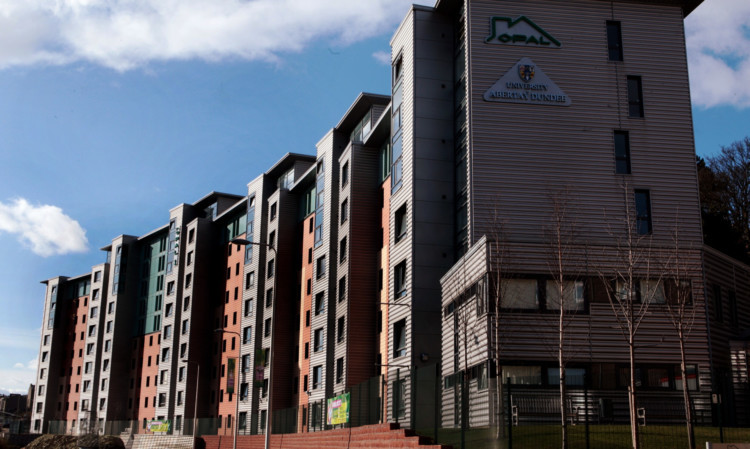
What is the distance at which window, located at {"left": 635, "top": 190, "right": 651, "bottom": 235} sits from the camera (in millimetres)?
40125

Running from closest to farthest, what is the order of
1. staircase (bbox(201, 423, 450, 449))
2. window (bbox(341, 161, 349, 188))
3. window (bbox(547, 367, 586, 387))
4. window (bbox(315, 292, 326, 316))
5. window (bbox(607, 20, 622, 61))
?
staircase (bbox(201, 423, 450, 449)) < window (bbox(547, 367, 586, 387)) < window (bbox(607, 20, 622, 61)) < window (bbox(341, 161, 349, 188)) < window (bbox(315, 292, 326, 316))

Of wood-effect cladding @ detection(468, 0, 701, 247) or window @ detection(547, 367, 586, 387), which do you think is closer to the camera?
window @ detection(547, 367, 586, 387)

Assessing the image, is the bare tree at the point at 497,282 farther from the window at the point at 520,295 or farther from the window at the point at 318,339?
the window at the point at 318,339

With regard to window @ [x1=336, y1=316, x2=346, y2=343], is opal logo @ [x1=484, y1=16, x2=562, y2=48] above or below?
above

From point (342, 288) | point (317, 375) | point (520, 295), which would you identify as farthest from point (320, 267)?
point (520, 295)

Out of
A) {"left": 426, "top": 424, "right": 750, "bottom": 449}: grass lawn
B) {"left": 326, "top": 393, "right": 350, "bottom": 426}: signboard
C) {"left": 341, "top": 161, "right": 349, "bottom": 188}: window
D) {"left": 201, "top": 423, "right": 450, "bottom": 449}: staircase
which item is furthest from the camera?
{"left": 341, "top": 161, "right": 349, "bottom": 188}: window

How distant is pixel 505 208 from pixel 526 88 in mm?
6412

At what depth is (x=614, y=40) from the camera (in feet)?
142

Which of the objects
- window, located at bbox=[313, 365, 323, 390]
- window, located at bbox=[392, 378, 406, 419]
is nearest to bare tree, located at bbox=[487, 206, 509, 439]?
window, located at bbox=[392, 378, 406, 419]

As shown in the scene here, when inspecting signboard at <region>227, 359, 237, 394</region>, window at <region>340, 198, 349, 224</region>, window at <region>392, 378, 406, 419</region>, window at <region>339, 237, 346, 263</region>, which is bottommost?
window at <region>392, 378, 406, 419</region>

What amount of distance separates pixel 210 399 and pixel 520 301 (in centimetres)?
6459

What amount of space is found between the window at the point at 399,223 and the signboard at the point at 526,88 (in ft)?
30.4

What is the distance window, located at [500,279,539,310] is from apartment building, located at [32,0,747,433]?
0.05 meters

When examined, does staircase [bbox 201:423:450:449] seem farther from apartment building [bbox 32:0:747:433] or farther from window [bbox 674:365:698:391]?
window [bbox 674:365:698:391]
